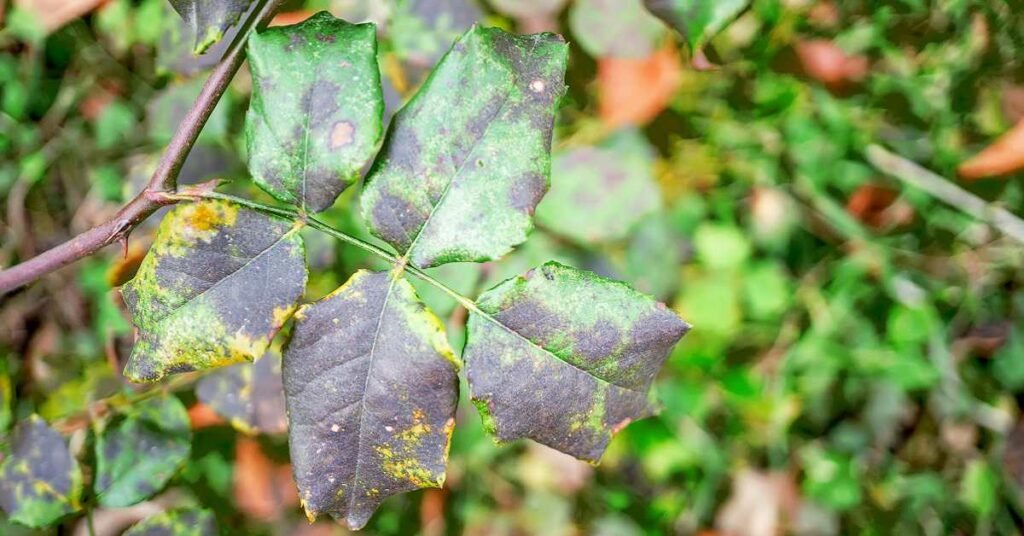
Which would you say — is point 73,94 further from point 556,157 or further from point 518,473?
point 518,473

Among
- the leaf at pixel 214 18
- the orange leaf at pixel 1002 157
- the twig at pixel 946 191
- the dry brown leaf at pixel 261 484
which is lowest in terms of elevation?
the dry brown leaf at pixel 261 484

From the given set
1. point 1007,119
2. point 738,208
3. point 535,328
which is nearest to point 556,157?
point 738,208

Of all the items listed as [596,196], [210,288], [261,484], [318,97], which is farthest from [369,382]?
[261,484]

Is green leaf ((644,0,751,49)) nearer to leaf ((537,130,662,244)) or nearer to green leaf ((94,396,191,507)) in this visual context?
leaf ((537,130,662,244))

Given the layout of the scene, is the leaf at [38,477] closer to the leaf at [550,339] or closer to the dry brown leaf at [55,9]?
the leaf at [550,339]

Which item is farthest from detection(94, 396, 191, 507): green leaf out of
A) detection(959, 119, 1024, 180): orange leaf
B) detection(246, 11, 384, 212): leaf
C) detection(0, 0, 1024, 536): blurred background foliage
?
detection(959, 119, 1024, 180): orange leaf

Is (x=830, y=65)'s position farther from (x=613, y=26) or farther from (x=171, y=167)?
(x=171, y=167)

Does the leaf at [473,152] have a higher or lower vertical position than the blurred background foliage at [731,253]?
higher

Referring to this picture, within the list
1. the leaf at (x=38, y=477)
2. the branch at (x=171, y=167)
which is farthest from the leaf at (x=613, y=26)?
the leaf at (x=38, y=477)
